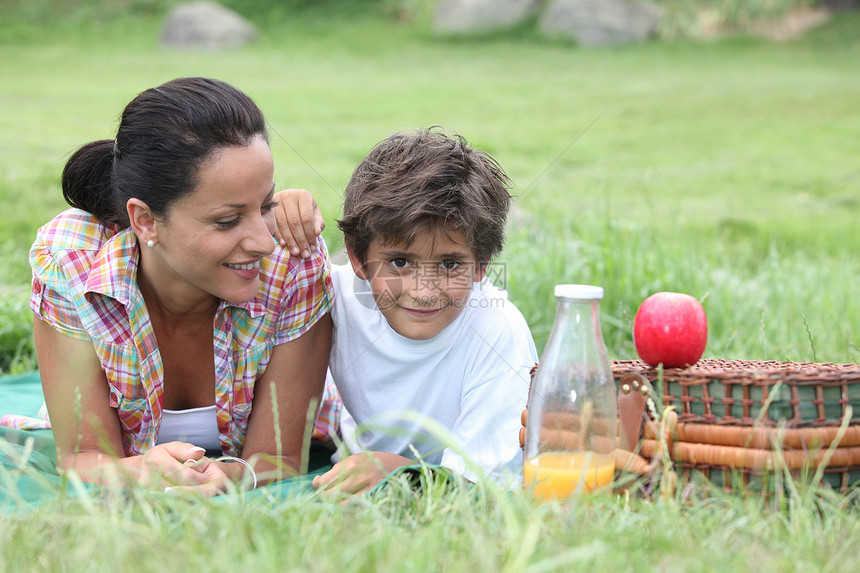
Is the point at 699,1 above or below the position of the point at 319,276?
above

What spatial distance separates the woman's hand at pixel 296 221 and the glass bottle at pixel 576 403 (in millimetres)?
953

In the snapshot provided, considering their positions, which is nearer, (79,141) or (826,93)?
(79,141)

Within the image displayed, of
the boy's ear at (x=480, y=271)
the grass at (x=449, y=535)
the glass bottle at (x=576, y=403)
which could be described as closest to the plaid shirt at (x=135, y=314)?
the boy's ear at (x=480, y=271)

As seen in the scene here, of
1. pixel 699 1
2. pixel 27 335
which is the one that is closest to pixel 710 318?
pixel 27 335

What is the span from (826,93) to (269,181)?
11281mm

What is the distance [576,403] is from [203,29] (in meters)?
15.9

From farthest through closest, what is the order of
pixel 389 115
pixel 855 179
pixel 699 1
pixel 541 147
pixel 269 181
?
pixel 699 1, pixel 389 115, pixel 541 147, pixel 855 179, pixel 269 181

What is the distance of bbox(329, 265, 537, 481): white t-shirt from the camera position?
2.69 metres

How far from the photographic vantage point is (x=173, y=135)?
2.54 m

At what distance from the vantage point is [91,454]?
2.64 metres

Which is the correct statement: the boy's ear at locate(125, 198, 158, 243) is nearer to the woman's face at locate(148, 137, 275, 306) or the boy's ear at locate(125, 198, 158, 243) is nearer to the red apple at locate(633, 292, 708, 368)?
the woman's face at locate(148, 137, 275, 306)

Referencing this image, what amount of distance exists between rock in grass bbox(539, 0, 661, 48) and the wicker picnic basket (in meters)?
14.8

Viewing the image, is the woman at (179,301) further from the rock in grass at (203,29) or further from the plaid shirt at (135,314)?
the rock in grass at (203,29)

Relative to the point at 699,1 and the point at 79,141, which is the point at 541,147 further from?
the point at 699,1
